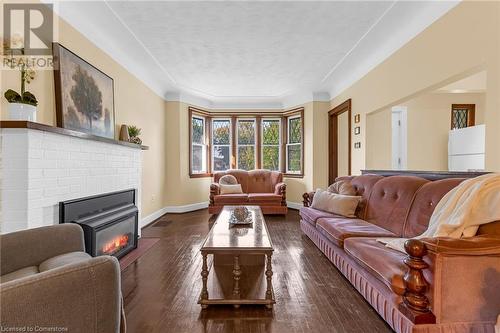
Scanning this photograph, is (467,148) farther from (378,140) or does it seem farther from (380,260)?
(380,260)

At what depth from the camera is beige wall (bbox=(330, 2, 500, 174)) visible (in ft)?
6.55

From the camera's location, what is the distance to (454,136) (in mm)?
4660

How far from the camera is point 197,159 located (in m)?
6.40

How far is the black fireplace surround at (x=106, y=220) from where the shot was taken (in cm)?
231

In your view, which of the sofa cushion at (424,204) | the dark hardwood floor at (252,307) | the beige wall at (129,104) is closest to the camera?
the dark hardwood floor at (252,307)

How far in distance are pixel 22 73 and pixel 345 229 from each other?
3.16m

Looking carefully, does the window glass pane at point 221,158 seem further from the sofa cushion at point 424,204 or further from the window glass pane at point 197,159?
the sofa cushion at point 424,204

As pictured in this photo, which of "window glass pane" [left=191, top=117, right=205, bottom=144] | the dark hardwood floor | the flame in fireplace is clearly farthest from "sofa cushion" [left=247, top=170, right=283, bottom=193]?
the flame in fireplace

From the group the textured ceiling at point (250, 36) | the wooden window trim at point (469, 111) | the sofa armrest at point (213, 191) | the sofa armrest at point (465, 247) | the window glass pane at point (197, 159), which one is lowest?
the sofa armrest at point (213, 191)

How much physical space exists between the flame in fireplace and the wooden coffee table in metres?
1.11

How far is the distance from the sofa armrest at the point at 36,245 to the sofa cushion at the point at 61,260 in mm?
62

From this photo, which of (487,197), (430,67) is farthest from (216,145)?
(487,197)

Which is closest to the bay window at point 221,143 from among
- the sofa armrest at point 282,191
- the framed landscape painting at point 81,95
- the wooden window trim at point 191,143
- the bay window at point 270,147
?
the wooden window trim at point 191,143

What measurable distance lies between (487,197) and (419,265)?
670mm
